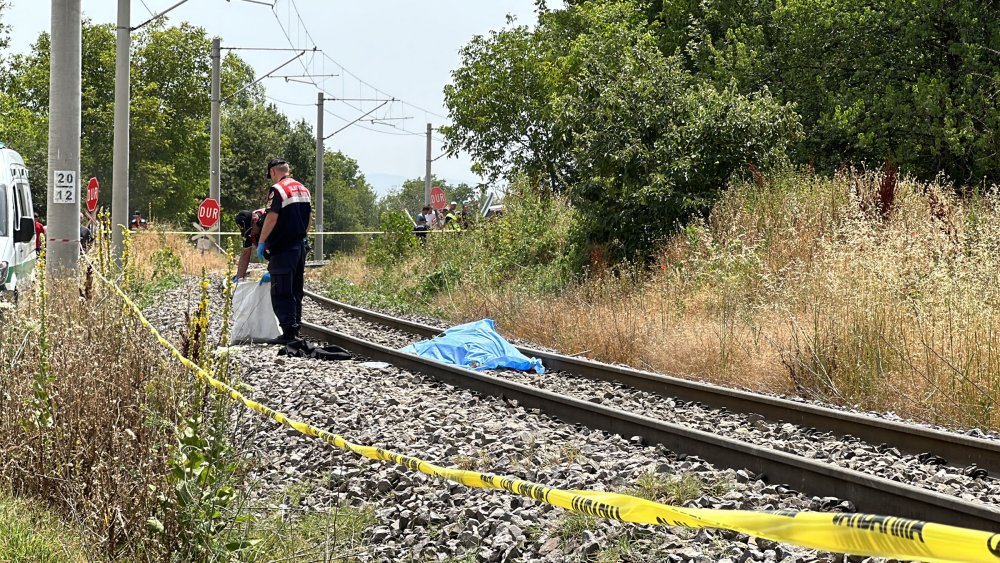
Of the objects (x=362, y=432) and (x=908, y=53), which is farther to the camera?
(x=908, y=53)

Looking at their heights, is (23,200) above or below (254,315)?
above

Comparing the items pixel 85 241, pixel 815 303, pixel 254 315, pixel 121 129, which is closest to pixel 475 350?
pixel 254 315

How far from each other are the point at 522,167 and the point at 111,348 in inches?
1324

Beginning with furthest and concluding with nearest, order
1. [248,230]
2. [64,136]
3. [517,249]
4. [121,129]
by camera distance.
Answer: [517,249]
[121,129]
[248,230]
[64,136]

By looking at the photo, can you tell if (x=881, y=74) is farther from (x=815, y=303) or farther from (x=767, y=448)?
(x=767, y=448)

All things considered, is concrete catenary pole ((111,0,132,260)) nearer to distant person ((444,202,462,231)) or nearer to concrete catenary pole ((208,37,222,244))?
distant person ((444,202,462,231))

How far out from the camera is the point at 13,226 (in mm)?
14000

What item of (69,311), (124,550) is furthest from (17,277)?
(124,550)

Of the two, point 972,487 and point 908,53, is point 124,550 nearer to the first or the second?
point 972,487

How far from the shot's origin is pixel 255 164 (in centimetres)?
8181

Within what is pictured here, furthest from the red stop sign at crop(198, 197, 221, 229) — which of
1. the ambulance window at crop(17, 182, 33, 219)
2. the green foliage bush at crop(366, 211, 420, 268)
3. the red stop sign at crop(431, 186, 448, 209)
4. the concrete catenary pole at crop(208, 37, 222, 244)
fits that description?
the ambulance window at crop(17, 182, 33, 219)

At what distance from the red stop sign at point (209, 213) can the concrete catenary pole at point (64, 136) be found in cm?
1744

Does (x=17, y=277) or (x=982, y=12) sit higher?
(x=982, y=12)

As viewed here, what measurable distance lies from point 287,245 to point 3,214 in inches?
204
